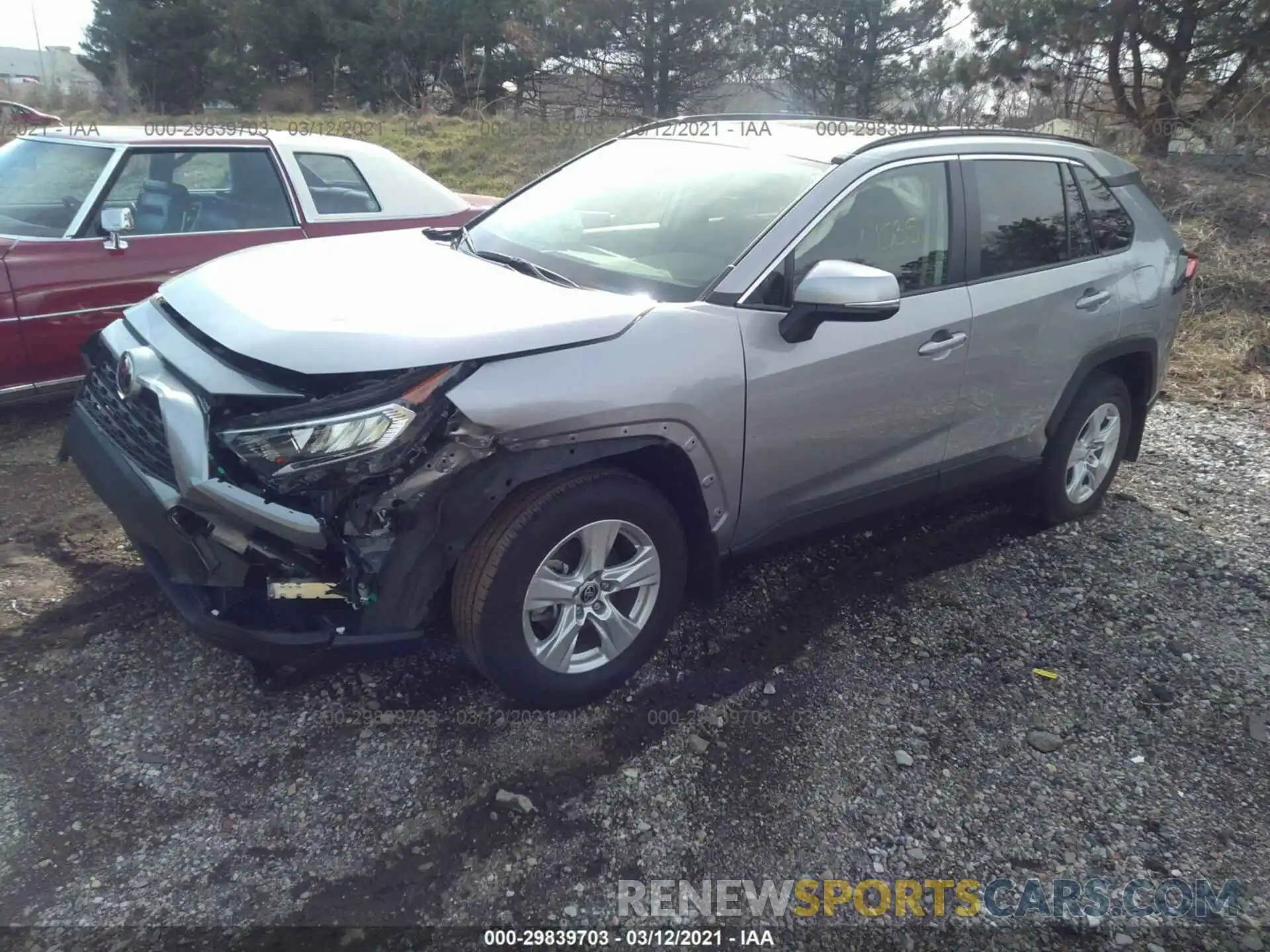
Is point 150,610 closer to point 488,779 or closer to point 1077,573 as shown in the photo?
point 488,779

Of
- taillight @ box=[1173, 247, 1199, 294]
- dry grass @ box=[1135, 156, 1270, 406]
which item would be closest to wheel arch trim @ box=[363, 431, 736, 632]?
taillight @ box=[1173, 247, 1199, 294]

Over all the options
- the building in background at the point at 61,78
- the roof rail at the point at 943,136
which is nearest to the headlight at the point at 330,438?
the roof rail at the point at 943,136

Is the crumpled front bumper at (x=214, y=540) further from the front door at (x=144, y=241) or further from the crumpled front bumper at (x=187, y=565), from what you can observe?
the front door at (x=144, y=241)

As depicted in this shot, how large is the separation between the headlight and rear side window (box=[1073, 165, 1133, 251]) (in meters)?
3.37

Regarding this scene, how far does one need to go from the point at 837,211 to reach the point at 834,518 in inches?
44.4

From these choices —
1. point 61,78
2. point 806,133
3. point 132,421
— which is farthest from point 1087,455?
point 61,78

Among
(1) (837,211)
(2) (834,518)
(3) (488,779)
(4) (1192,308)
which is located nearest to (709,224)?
(1) (837,211)

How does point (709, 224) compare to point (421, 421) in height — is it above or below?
above

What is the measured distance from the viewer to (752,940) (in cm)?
229

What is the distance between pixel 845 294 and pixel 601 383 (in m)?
0.84

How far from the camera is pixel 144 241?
507 cm

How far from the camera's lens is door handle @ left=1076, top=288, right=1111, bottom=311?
4020mm

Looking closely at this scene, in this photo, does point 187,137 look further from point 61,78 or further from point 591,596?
point 61,78

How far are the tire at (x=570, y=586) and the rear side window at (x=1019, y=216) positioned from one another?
1.85m
